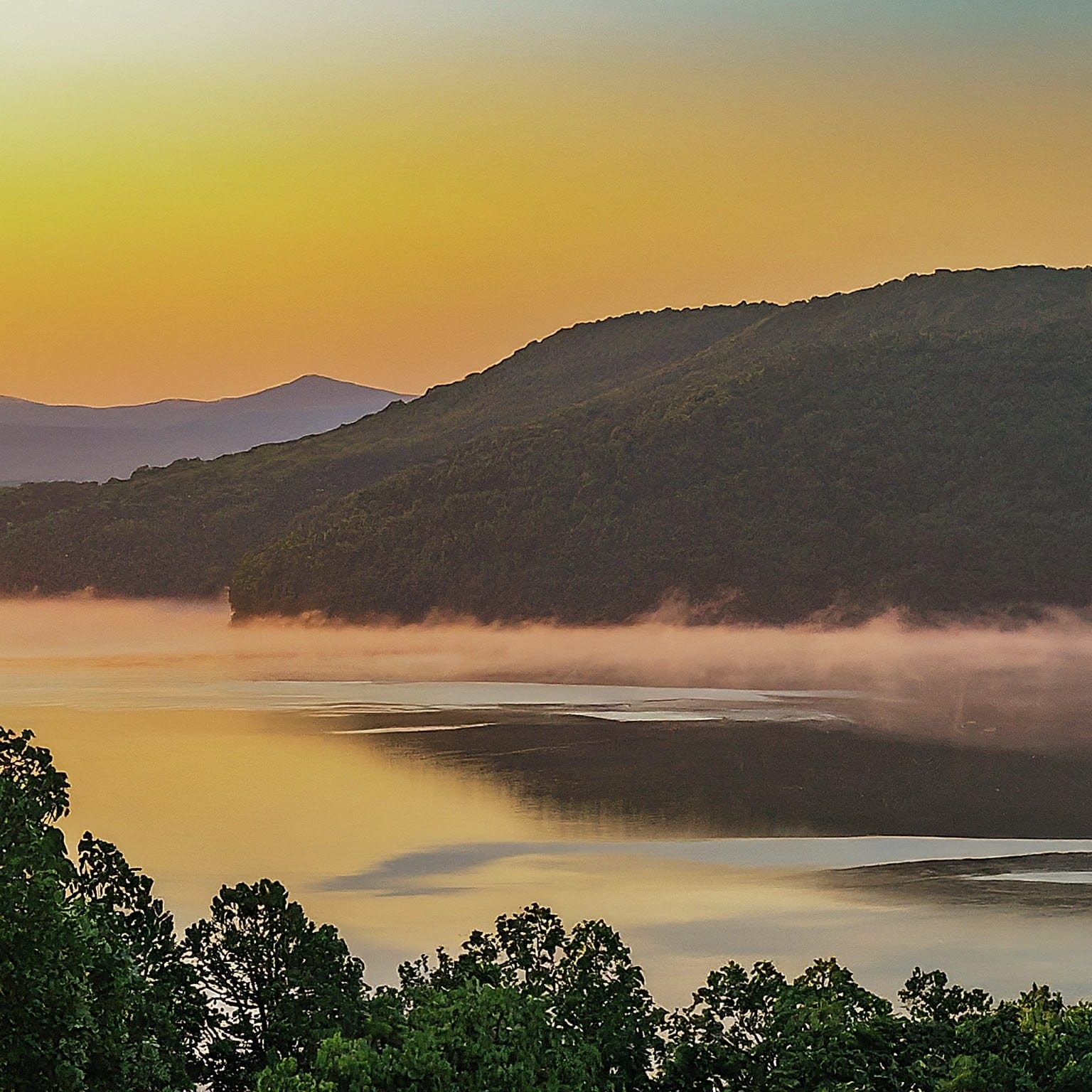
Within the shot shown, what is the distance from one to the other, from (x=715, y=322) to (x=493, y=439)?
41.0 meters

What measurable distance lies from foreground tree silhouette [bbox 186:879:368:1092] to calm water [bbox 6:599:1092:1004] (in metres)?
7.22

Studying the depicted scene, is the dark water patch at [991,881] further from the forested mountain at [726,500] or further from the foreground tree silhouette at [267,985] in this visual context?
the forested mountain at [726,500]

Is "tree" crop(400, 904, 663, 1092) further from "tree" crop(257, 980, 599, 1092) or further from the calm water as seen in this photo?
the calm water

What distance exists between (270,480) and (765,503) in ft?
127

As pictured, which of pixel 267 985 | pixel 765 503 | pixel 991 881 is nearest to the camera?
pixel 267 985

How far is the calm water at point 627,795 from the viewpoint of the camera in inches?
865

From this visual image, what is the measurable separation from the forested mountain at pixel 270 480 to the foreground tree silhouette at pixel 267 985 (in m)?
98.7

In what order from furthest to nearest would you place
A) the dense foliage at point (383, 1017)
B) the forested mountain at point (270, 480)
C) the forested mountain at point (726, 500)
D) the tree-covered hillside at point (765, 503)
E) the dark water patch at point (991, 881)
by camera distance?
1. the forested mountain at point (270, 480)
2. the forested mountain at point (726, 500)
3. the tree-covered hillside at point (765, 503)
4. the dark water patch at point (991, 881)
5. the dense foliage at point (383, 1017)

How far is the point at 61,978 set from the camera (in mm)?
8680

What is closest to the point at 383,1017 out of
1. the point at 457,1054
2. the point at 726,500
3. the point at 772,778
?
the point at 457,1054

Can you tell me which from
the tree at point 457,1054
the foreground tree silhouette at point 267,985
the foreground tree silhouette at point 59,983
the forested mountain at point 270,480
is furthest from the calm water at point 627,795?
the forested mountain at point 270,480

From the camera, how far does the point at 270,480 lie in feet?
404

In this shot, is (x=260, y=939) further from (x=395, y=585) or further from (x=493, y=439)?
(x=493, y=439)

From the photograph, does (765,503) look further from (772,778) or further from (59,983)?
(59,983)
